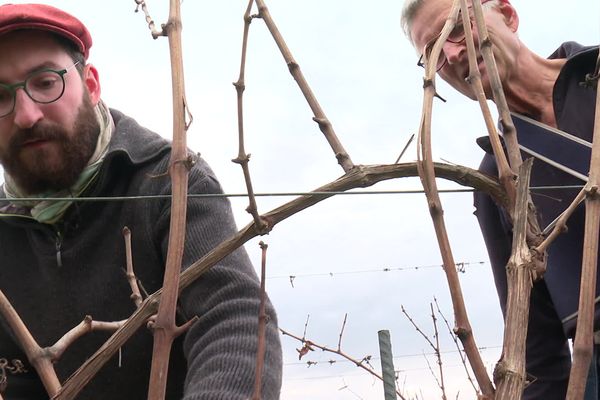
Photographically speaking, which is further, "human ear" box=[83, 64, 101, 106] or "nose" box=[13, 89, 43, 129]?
"human ear" box=[83, 64, 101, 106]

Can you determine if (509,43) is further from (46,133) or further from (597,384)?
(46,133)

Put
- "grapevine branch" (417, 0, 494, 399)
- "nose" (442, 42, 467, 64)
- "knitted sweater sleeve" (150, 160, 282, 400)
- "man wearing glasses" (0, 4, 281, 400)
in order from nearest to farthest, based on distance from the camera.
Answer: "grapevine branch" (417, 0, 494, 399)
"knitted sweater sleeve" (150, 160, 282, 400)
"nose" (442, 42, 467, 64)
"man wearing glasses" (0, 4, 281, 400)

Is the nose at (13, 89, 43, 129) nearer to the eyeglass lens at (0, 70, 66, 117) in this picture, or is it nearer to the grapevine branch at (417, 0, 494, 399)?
the eyeglass lens at (0, 70, 66, 117)

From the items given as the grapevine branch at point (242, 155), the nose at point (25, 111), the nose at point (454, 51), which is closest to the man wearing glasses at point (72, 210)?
the nose at point (25, 111)

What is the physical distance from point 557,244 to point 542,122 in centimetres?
33

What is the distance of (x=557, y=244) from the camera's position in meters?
1.65

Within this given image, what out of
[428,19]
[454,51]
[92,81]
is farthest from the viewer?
[92,81]

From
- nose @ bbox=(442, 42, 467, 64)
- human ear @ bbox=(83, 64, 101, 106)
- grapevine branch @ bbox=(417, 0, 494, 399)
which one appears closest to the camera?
grapevine branch @ bbox=(417, 0, 494, 399)

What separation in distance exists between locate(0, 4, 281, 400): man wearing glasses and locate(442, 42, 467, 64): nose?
55 cm

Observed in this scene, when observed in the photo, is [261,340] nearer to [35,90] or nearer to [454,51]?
[454,51]

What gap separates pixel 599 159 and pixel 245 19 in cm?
39

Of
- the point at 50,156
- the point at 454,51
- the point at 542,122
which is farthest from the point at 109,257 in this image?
the point at 542,122

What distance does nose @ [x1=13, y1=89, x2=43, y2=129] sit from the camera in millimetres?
1649

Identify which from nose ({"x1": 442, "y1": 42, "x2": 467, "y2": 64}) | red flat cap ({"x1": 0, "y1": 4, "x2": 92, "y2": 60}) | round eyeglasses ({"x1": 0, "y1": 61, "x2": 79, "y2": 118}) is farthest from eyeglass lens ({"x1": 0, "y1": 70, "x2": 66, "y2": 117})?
nose ({"x1": 442, "y1": 42, "x2": 467, "y2": 64})
